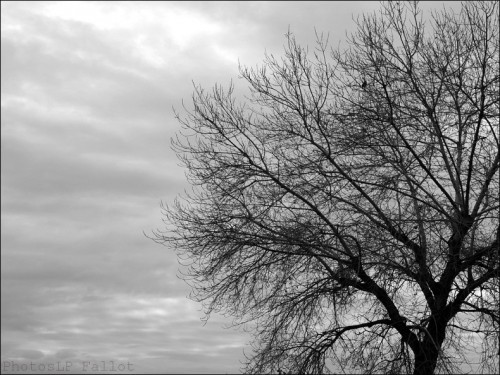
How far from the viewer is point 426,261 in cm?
1476

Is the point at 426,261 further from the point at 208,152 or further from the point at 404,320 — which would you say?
the point at 208,152

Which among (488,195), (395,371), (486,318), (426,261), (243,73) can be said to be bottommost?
(395,371)

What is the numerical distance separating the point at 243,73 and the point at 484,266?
5921 mm

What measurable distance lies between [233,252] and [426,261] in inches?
141

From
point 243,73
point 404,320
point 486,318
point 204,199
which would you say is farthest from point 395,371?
point 243,73

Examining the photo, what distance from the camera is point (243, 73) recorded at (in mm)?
16062

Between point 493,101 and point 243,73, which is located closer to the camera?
point 493,101

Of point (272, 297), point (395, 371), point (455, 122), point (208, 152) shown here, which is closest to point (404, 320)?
point (395, 371)

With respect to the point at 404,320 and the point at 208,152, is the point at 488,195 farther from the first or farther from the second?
the point at 208,152

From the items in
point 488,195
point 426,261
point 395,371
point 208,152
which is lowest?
point 395,371

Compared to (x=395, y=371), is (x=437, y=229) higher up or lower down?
higher up

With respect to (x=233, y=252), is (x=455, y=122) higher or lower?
higher

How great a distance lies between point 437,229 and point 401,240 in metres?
0.74

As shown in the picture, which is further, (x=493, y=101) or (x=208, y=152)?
(x=208, y=152)
